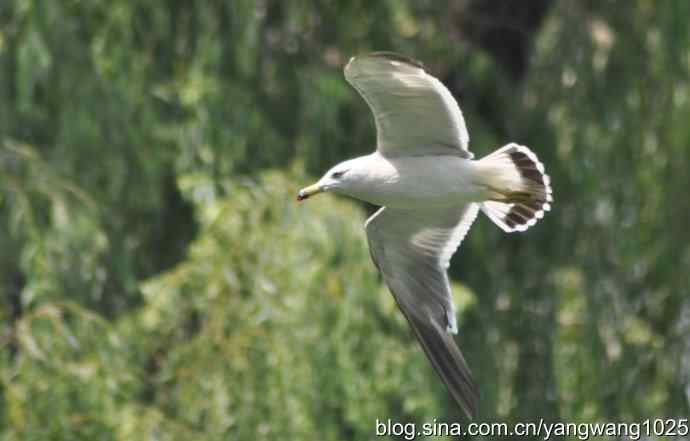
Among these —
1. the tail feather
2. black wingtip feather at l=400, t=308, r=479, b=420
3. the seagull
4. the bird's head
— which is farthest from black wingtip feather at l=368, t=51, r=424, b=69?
black wingtip feather at l=400, t=308, r=479, b=420

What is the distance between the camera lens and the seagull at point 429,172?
5.55 m

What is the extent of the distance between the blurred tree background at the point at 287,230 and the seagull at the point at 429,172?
19cm

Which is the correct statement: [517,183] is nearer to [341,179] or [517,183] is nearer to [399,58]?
[341,179]

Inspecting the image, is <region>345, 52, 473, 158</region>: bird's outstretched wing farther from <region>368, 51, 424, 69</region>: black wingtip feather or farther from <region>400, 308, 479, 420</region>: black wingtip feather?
<region>400, 308, 479, 420</region>: black wingtip feather

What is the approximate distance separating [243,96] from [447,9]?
117 cm

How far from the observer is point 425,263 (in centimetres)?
636

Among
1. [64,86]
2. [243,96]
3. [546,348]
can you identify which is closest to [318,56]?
[243,96]

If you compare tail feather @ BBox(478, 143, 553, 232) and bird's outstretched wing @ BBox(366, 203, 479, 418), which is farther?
bird's outstretched wing @ BBox(366, 203, 479, 418)

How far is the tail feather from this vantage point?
18.8ft

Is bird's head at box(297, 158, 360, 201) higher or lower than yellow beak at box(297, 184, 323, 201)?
higher

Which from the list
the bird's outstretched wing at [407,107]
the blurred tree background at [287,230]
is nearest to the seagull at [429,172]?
the bird's outstretched wing at [407,107]

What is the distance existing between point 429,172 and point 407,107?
223 millimetres

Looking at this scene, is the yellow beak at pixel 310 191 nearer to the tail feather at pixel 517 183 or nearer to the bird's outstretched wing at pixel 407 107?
the bird's outstretched wing at pixel 407 107

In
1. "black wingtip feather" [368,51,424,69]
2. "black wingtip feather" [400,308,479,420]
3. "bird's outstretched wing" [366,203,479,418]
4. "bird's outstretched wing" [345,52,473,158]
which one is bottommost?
"black wingtip feather" [400,308,479,420]
